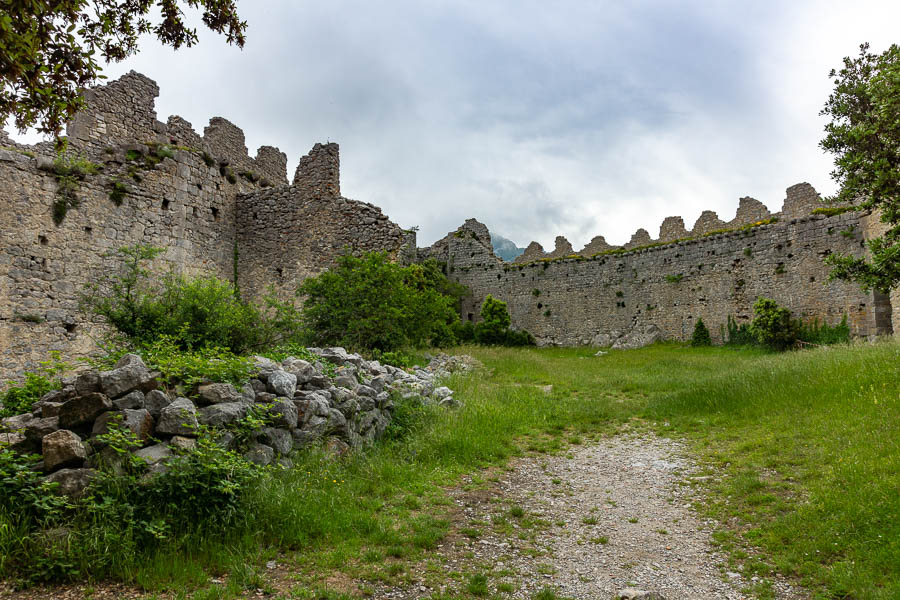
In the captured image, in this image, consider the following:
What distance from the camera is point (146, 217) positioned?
12219mm

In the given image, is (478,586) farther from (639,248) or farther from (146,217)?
(639,248)

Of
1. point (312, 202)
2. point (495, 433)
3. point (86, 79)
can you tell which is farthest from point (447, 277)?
point (86, 79)

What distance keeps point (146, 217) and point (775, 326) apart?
21328 millimetres

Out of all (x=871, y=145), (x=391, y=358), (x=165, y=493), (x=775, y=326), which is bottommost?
(x=165, y=493)

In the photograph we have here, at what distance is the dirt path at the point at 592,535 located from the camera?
403 cm

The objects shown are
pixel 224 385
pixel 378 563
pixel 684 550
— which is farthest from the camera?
pixel 224 385

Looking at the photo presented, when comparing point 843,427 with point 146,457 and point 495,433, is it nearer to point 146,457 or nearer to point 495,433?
point 495,433

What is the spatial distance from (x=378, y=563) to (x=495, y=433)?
13.7 ft

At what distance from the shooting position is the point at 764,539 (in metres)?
4.68

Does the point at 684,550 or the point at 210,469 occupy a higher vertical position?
the point at 210,469

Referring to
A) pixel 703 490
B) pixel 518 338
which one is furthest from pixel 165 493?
pixel 518 338

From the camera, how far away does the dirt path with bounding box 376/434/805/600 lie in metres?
4.03

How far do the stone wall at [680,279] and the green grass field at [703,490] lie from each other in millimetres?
10606

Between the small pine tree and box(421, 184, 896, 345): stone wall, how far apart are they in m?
0.33
